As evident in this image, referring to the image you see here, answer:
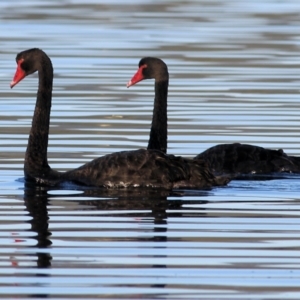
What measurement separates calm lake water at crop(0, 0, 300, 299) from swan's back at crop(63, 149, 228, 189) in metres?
0.22

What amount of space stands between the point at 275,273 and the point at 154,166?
13.1 feet

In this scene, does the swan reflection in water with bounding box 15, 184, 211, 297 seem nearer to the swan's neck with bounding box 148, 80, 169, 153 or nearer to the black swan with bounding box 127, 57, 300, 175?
the black swan with bounding box 127, 57, 300, 175

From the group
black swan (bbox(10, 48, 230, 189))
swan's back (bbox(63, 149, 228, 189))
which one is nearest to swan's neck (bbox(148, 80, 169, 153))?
black swan (bbox(10, 48, 230, 189))

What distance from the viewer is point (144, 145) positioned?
15.8m

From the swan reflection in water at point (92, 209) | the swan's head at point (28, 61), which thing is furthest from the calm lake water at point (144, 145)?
the swan's head at point (28, 61)

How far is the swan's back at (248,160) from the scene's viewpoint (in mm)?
14273

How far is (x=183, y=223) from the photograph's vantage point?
35.7 ft

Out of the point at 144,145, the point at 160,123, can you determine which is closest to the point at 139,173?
the point at 160,123

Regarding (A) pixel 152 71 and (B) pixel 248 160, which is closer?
(B) pixel 248 160

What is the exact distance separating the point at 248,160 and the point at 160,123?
3.64ft

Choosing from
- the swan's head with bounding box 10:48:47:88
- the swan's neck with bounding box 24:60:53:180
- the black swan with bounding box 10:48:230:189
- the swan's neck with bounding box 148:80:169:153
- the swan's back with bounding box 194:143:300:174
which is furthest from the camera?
the swan's neck with bounding box 148:80:169:153

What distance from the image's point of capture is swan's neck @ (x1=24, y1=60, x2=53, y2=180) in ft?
44.1

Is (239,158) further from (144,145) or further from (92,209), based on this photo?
(92,209)

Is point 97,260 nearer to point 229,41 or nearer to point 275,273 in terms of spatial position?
point 275,273
